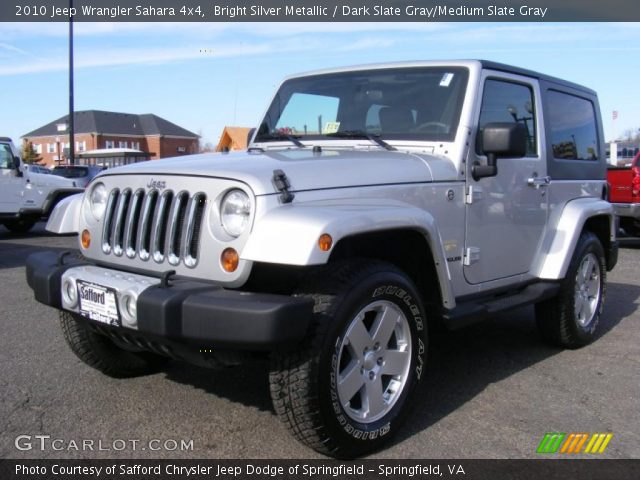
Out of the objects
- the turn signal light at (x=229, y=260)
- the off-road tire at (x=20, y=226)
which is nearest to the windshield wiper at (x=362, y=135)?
the turn signal light at (x=229, y=260)

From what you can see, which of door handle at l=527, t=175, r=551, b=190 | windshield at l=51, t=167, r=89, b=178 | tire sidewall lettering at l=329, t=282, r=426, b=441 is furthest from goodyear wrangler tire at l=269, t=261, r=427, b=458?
windshield at l=51, t=167, r=89, b=178

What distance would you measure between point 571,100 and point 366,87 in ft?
6.30

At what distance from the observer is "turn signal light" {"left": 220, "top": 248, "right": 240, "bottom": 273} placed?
109 inches

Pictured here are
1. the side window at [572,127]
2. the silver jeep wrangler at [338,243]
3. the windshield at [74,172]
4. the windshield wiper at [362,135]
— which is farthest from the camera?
the windshield at [74,172]

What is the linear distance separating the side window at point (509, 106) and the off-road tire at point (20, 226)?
1240 cm

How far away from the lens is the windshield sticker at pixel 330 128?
4.18 meters

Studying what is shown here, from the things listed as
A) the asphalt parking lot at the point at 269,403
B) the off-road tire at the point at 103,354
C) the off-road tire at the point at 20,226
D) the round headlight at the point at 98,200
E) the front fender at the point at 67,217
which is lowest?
the off-road tire at the point at 20,226

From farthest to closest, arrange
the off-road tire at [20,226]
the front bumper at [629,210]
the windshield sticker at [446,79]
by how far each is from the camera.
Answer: the off-road tire at [20,226] < the front bumper at [629,210] < the windshield sticker at [446,79]

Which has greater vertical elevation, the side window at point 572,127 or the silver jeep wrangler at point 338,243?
the side window at point 572,127

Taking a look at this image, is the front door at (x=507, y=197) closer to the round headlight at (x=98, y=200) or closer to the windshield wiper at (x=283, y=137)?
the windshield wiper at (x=283, y=137)

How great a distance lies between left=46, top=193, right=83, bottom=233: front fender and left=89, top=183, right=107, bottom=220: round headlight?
0.17 metres

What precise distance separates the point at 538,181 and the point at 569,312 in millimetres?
1037

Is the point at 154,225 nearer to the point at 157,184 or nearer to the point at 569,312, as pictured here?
the point at 157,184

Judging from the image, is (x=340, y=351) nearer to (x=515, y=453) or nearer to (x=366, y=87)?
(x=515, y=453)
